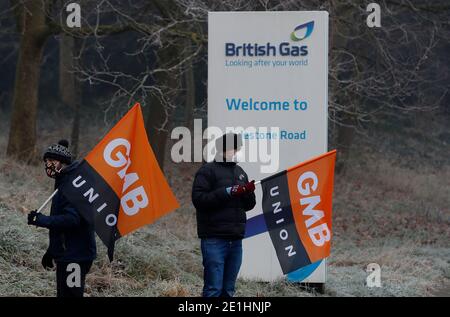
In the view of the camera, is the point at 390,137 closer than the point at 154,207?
No

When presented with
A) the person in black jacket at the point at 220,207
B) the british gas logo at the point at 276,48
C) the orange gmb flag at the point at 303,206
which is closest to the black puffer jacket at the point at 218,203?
the person in black jacket at the point at 220,207

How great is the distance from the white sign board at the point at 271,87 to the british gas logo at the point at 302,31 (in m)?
0.07

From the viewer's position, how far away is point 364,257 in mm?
17359

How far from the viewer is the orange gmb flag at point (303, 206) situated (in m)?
11.1

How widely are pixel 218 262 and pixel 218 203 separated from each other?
0.61 m

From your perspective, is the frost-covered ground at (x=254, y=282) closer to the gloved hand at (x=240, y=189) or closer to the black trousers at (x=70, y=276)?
the black trousers at (x=70, y=276)

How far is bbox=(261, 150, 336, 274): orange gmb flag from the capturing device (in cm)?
1109

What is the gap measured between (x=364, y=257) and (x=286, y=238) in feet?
21.0

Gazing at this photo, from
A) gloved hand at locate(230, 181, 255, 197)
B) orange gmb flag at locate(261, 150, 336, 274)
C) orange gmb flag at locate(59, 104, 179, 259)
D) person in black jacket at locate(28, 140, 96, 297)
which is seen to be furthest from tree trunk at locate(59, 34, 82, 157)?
person in black jacket at locate(28, 140, 96, 297)

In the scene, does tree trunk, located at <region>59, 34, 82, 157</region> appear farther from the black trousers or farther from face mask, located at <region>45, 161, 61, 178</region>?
the black trousers

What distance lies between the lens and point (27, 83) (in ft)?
76.1

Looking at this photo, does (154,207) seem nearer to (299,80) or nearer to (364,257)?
(299,80)

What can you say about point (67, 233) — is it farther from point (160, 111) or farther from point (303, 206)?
point (160, 111)

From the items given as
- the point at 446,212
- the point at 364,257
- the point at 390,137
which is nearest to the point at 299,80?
the point at 364,257
